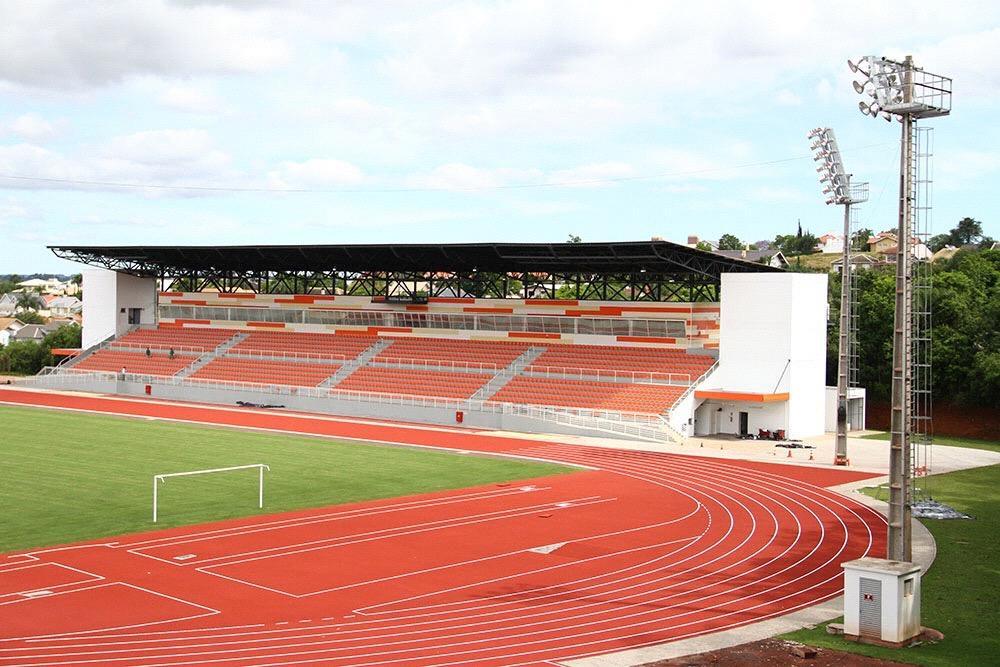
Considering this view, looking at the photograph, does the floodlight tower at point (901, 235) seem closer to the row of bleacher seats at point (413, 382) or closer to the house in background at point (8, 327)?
the row of bleacher seats at point (413, 382)

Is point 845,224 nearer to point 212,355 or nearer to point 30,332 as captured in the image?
point 212,355

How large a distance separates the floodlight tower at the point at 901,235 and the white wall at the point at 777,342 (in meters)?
30.9

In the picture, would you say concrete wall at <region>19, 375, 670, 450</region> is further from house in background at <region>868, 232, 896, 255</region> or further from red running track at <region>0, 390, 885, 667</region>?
house in background at <region>868, 232, 896, 255</region>

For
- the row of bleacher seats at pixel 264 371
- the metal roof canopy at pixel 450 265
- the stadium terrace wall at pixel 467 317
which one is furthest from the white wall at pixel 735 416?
the row of bleacher seats at pixel 264 371

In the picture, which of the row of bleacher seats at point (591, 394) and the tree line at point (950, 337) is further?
the tree line at point (950, 337)

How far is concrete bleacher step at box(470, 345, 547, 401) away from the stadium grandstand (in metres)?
0.13

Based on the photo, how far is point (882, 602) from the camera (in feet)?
58.4

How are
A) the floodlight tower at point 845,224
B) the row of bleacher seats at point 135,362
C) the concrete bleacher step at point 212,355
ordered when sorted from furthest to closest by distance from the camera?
the row of bleacher seats at point 135,362, the concrete bleacher step at point 212,355, the floodlight tower at point 845,224

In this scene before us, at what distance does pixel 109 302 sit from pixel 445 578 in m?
61.1

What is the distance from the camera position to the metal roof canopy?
53.8 metres

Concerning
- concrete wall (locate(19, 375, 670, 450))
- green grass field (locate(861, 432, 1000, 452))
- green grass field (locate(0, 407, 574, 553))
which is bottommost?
green grass field (locate(861, 432, 1000, 452))

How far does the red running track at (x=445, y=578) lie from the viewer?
17.4 metres

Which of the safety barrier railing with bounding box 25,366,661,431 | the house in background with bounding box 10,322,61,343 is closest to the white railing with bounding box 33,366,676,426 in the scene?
the safety barrier railing with bounding box 25,366,661,431

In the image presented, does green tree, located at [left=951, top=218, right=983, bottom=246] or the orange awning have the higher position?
green tree, located at [left=951, top=218, right=983, bottom=246]
